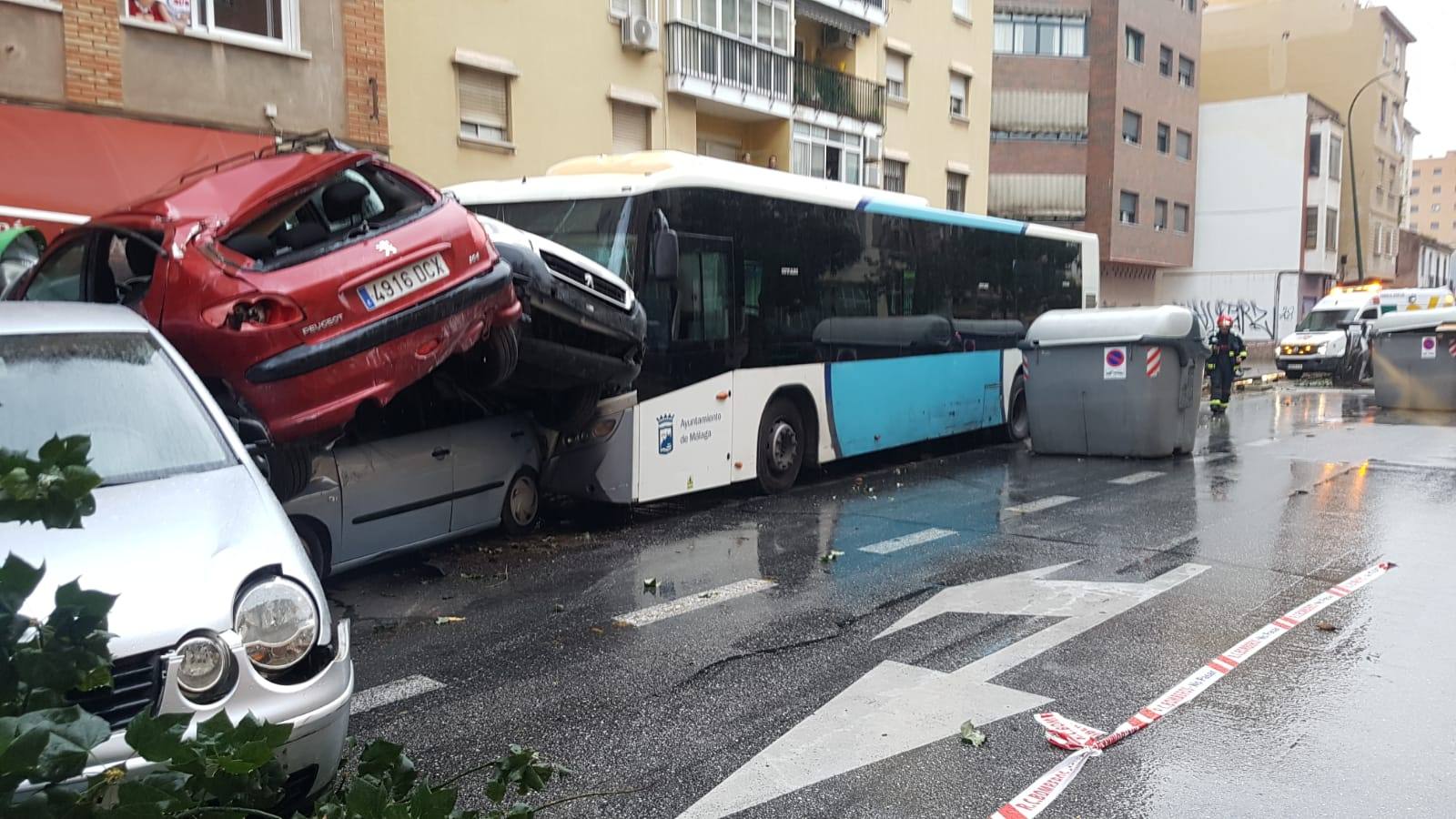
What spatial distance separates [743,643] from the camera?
5785 millimetres

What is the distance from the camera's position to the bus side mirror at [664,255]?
350 inches

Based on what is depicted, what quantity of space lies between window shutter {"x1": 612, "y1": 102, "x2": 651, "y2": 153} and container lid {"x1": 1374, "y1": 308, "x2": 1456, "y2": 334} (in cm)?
1402

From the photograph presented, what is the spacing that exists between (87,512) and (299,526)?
443 centimetres

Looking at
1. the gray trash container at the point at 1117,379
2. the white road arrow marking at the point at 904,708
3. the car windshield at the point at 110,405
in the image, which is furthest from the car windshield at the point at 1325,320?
the car windshield at the point at 110,405

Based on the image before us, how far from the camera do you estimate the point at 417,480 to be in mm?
7312

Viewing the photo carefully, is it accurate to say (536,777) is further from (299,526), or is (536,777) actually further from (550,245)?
(550,245)

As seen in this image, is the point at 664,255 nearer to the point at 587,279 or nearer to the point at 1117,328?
the point at 587,279

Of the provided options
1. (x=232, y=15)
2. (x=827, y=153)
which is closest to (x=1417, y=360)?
(x=827, y=153)

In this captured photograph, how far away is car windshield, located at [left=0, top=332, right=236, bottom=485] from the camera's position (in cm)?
393

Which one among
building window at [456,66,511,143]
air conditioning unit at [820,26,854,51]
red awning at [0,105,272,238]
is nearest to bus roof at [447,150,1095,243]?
red awning at [0,105,272,238]

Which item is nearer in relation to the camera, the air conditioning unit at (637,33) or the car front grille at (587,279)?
the car front grille at (587,279)

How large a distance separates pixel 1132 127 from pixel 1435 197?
5887 inches

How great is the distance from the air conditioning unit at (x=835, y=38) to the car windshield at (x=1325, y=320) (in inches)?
567

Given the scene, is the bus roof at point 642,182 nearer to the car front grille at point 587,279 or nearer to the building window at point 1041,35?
the car front grille at point 587,279
